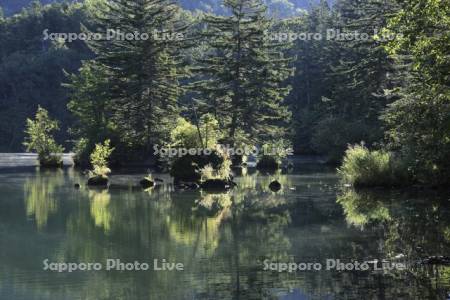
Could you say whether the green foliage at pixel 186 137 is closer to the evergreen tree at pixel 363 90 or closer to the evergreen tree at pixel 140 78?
the evergreen tree at pixel 140 78

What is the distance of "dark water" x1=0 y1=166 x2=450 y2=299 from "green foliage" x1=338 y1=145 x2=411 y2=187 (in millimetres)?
1417

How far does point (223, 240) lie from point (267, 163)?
3710 cm

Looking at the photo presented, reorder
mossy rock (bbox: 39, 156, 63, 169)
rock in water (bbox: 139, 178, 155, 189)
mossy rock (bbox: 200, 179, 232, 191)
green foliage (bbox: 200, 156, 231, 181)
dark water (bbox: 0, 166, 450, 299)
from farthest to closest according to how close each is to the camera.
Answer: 1. mossy rock (bbox: 39, 156, 63, 169)
2. green foliage (bbox: 200, 156, 231, 181)
3. rock in water (bbox: 139, 178, 155, 189)
4. mossy rock (bbox: 200, 179, 232, 191)
5. dark water (bbox: 0, 166, 450, 299)

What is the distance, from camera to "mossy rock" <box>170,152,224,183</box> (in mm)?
37997

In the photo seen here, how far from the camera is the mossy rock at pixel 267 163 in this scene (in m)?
55.1

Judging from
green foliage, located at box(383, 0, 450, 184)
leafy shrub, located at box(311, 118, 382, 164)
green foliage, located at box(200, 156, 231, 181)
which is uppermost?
green foliage, located at box(383, 0, 450, 184)

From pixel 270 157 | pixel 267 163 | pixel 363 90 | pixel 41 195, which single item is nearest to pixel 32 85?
pixel 270 157

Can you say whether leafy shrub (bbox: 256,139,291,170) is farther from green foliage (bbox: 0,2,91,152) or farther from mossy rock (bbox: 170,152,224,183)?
green foliage (bbox: 0,2,91,152)

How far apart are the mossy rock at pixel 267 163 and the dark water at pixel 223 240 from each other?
21341 millimetres

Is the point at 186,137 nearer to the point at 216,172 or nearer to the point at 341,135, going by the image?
the point at 216,172

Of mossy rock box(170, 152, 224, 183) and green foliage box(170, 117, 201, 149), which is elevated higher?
green foliage box(170, 117, 201, 149)

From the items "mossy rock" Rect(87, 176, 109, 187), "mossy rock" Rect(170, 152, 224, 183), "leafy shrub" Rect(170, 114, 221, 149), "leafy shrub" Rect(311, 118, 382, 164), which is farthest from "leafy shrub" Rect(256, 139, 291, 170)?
"mossy rock" Rect(87, 176, 109, 187)

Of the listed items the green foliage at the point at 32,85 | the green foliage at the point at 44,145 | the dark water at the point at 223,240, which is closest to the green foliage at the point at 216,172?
the dark water at the point at 223,240

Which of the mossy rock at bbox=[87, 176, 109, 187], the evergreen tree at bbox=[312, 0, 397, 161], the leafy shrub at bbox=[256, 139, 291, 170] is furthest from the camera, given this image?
the leafy shrub at bbox=[256, 139, 291, 170]
